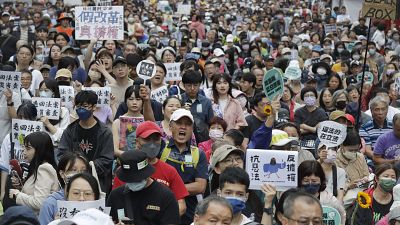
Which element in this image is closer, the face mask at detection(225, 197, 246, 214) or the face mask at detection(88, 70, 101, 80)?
the face mask at detection(225, 197, 246, 214)

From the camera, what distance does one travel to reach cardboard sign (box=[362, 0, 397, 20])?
1316 cm

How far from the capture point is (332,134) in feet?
32.3

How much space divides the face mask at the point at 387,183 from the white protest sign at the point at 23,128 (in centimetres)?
356

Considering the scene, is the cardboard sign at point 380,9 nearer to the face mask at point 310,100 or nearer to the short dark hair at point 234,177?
the face mask at point 310,100

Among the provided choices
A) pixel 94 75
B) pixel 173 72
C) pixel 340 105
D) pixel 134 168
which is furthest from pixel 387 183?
pixel 173 72

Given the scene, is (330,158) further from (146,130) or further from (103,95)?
(103,95)

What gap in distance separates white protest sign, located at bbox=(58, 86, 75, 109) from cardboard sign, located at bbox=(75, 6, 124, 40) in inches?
166

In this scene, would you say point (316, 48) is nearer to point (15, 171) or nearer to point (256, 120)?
point (256, 120)

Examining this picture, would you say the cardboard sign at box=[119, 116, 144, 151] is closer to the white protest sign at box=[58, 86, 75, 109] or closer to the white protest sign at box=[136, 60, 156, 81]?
the white protest sign at box=[58, 86, 75, 109]

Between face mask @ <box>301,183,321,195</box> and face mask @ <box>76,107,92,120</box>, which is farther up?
face mask @ <box>76,107,92,120</box>

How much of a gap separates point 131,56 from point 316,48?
7.40m

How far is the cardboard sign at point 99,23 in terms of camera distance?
1622 centimetres

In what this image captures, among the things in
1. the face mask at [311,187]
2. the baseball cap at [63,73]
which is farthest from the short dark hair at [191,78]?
the face mask at [311,187]

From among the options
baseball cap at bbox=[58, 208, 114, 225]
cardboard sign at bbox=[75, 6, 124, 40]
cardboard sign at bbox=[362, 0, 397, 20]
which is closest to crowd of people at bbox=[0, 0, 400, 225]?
baseball cap at bbox=[58, 208, 114, 225]
